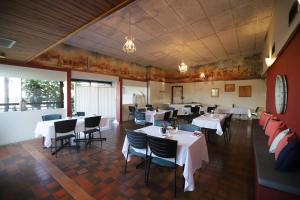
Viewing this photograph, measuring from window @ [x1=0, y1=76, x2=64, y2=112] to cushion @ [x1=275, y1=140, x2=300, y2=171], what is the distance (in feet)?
20.3

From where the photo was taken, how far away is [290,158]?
1667 millimetres

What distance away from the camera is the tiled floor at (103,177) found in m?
2.08

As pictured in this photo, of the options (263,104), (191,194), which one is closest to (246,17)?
(191,194)

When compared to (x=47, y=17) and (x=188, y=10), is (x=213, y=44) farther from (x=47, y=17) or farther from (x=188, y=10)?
(x=47, y=17)

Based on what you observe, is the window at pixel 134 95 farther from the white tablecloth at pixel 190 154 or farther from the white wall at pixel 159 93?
the white tablecloth at pixel 190 154

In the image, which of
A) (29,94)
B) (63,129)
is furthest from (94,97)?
(63,129)

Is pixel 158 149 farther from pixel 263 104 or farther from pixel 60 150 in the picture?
pixel 263 104

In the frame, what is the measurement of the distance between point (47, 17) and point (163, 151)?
2.49 meters

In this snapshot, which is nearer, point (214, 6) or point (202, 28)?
point (214, 6)

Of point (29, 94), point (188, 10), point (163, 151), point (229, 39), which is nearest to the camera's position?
point (163, 151)

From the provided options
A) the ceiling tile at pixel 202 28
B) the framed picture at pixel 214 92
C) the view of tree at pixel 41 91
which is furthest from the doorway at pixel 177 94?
the view of tree at pixel 41 91

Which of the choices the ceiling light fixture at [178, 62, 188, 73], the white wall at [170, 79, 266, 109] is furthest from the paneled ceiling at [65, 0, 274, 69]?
the white wall at [170, 79, 266, 109]

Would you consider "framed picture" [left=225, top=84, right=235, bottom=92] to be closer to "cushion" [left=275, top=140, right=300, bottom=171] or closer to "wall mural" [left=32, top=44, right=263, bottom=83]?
"wall mural" [left=32, top=44, right=263, bottom=83]

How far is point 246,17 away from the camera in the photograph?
3947mm
